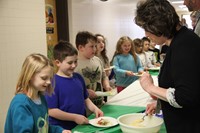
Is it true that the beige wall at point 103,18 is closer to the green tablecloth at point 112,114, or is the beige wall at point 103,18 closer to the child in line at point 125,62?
the child in line at point 125,62

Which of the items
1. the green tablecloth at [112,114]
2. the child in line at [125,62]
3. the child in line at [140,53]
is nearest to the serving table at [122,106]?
the green tablecloth at [112,114]

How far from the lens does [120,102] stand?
2.16 m

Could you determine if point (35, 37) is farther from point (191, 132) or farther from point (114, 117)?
point (191, 132)

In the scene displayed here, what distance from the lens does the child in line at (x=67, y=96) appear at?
1.65 meters

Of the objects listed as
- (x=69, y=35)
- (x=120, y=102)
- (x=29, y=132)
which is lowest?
(x=120, y=102)

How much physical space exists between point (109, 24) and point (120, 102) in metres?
4.13

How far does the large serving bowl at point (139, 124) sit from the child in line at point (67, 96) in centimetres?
25

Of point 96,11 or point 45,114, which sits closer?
point 45,114

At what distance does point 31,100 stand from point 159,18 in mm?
743

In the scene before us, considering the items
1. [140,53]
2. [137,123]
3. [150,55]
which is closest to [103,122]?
[137,123]

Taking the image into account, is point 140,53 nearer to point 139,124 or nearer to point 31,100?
point 139,124

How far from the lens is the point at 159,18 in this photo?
114 centimetres

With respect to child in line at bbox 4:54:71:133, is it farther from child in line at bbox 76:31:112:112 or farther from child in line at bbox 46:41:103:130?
child in line at bbox 76:31:112:112

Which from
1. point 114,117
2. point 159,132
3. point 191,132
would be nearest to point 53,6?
point 114,117
